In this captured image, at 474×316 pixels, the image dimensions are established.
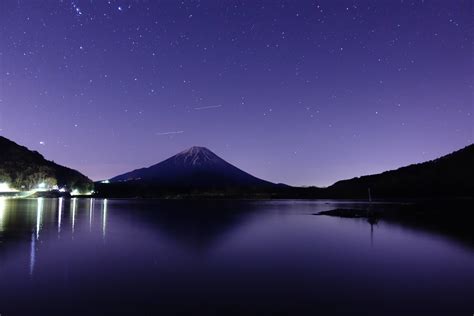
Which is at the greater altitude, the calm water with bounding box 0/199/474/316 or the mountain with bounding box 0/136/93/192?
the mountain with bounding box 0/136/93/192

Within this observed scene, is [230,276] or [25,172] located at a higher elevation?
[25,172]

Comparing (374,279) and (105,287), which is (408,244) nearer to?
(374,279)

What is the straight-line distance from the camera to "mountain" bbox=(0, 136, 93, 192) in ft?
495

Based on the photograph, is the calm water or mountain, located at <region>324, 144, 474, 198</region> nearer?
the calm water

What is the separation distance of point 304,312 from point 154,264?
896 cm

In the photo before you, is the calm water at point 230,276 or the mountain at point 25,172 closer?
the calm water at point 230,276

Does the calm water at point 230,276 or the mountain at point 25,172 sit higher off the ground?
the mountain at point 25,172

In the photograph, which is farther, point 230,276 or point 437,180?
point 437,180

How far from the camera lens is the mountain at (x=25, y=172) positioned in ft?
495

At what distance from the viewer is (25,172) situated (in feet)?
516

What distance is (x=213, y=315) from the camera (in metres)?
9.96

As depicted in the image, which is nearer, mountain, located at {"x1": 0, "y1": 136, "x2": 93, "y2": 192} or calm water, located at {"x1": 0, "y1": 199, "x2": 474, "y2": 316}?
calm water, located at {"x1": 0, "y1": 199, "x2": 474, "y2": 316}

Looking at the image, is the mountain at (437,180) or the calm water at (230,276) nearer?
the calm water at (230,276)

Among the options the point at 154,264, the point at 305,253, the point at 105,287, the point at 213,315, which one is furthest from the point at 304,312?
the point at 305,253
